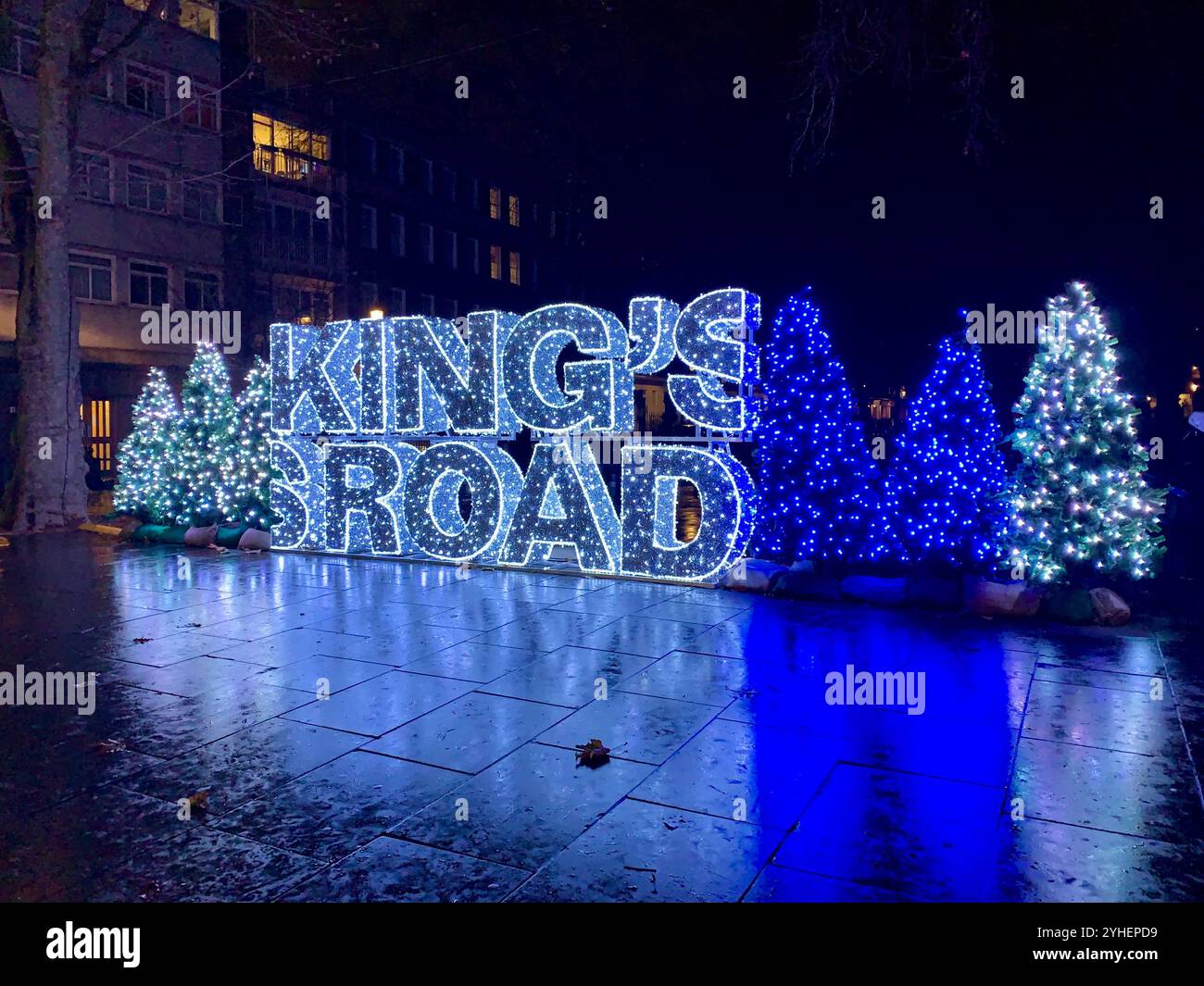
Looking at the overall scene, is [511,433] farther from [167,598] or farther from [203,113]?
[203,113]

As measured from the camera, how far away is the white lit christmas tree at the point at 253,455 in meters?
14.5

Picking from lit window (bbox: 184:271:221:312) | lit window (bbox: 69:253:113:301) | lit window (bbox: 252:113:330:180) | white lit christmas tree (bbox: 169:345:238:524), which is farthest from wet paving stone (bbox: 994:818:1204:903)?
lit window (bbox: 252:113:330:180)

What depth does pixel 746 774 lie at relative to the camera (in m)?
4.96

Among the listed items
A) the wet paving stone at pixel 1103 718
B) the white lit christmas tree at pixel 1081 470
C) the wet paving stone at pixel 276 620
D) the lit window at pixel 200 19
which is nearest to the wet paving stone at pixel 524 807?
the wet paving stone at pixel 1103 718

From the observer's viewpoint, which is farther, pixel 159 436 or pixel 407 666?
pixel 159 436

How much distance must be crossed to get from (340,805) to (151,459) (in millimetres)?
12974

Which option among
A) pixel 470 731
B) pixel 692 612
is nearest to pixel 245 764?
pixel 470 731

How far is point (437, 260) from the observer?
4022 centimetres

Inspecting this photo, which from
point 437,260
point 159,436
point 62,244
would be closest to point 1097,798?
point 159,436

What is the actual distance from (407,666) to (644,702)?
2.19 m

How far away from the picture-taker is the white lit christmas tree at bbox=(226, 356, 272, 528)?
14.5 metres

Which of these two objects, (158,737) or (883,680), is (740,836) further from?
(158,737)

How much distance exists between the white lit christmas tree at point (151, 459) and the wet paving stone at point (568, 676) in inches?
412

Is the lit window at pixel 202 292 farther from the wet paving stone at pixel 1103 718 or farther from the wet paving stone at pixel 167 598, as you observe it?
the wet paving stone at pixel 1103 718
